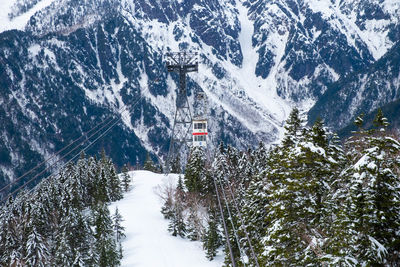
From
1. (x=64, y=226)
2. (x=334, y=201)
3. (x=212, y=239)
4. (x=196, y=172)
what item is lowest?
(x=212, y=239)

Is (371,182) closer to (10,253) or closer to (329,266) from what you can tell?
(329,266)

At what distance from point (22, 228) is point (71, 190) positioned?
17732 mm

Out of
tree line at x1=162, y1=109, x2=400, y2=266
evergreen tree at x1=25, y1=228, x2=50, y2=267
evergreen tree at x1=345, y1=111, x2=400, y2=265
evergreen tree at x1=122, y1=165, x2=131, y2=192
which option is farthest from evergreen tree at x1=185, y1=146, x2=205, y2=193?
evergreen tree at x1=345, y1=111, x2=400, y2=265

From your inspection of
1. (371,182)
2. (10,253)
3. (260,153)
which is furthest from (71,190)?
(371,182)

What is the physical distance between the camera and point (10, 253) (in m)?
54.2

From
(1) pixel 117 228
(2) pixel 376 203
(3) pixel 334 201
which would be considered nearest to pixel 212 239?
(1) pixel 117 228

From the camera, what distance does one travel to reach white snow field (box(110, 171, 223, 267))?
2350 inches

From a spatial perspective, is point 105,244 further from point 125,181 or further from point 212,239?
point 125,181

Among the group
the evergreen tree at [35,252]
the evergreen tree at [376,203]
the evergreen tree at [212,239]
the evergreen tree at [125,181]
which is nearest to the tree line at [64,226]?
the evergreen tree at [35,252]

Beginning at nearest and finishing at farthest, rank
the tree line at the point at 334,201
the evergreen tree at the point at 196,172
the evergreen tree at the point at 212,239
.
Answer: the tree line at the point at 334,201 < the evergreen tree at the point at 212,239 < the evergreen tree at the point at 196,172

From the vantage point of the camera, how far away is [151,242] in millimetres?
66562

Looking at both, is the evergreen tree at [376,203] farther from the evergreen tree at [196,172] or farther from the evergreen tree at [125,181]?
the evergreen tree at [125,181]

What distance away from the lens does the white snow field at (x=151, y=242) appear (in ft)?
196

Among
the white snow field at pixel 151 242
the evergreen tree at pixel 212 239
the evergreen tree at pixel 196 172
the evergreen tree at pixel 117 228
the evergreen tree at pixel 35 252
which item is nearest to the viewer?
the evergreen tree at pixel 35 252
